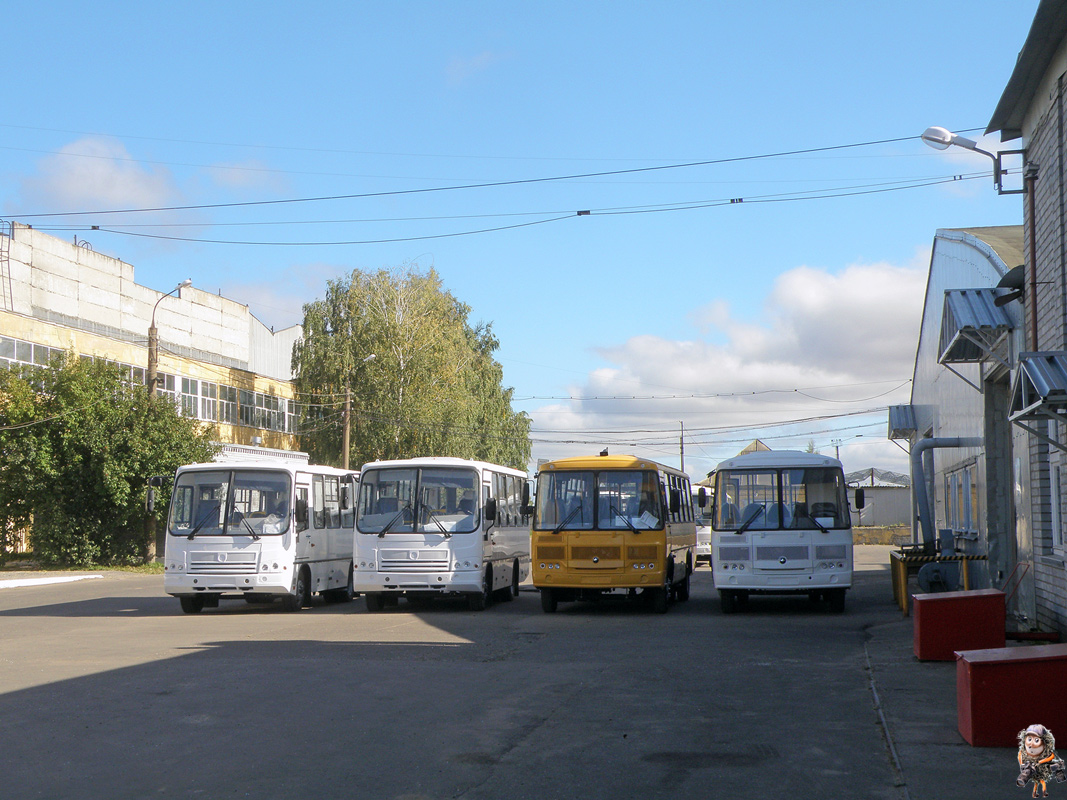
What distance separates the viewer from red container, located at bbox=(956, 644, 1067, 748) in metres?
7.70

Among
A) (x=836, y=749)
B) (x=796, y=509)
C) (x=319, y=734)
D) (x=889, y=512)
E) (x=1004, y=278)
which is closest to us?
(x=836, y=749)

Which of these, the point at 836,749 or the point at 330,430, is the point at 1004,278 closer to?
the point at 836,749

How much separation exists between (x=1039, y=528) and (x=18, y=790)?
39.7 feet

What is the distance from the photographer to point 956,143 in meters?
14.2

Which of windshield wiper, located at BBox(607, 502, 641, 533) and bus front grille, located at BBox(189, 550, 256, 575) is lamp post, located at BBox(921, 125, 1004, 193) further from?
bus front grille, located at BBox(189, 550, 256, 575)

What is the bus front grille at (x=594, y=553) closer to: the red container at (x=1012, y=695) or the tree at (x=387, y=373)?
the red container at (x=1012, y=695)

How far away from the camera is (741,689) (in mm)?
10695

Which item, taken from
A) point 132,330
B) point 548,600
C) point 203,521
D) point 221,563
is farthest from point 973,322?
point 132,330

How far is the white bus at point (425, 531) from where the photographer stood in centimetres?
2002

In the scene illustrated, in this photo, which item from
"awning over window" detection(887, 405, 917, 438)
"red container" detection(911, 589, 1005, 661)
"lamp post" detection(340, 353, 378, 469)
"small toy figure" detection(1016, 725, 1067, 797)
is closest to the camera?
"small toy figure" detection(1016, 725, 1067, 797)

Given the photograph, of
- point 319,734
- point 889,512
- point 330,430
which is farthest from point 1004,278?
point 889,512

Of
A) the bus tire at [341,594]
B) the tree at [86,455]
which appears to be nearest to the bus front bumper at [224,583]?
the bus tire at [341,594]

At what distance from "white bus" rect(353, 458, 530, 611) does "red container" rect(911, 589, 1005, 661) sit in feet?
30.4

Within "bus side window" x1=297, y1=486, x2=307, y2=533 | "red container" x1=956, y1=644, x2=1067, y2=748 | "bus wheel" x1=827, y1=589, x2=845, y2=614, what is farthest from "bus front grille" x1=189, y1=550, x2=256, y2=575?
"red container" x1=956, y1=644, x2=1067, y2=748
